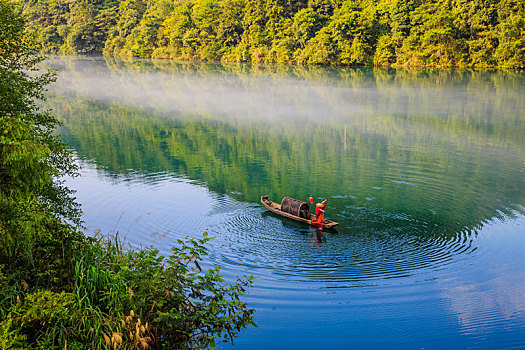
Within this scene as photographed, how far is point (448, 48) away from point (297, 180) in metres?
54.4

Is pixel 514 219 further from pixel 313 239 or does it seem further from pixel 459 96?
pixel 459 96

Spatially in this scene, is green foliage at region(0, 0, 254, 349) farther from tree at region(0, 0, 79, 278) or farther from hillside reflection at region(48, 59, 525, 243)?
hillside reflection at region(48, 59, 525, 243)

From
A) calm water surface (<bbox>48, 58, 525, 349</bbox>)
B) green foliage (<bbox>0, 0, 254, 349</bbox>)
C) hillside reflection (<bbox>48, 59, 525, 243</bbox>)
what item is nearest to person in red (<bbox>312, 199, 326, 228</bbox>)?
calm water surface (<bbox>48, 58, 525, 349</bbox>)

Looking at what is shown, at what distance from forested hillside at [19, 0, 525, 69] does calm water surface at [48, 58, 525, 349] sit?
23.2 m

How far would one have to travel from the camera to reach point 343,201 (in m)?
17.1

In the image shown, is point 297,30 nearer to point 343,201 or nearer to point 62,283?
point 343,201

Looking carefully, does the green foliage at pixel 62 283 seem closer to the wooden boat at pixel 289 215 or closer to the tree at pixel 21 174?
the tree at pixel 21 174

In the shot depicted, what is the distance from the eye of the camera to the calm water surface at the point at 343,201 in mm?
10070

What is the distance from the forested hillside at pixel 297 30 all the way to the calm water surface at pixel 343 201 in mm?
23207

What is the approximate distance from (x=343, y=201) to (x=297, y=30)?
222ft

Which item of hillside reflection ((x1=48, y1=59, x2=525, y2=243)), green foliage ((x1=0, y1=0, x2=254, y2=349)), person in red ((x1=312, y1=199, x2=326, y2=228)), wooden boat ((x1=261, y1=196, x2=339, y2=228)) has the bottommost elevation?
hillside reflection ((x1=48, y1=59, x2=525, y2=243))

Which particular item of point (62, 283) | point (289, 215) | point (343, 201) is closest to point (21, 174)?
point (62, 283)

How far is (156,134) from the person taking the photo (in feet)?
103

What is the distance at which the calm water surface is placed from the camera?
1007 centimetres
